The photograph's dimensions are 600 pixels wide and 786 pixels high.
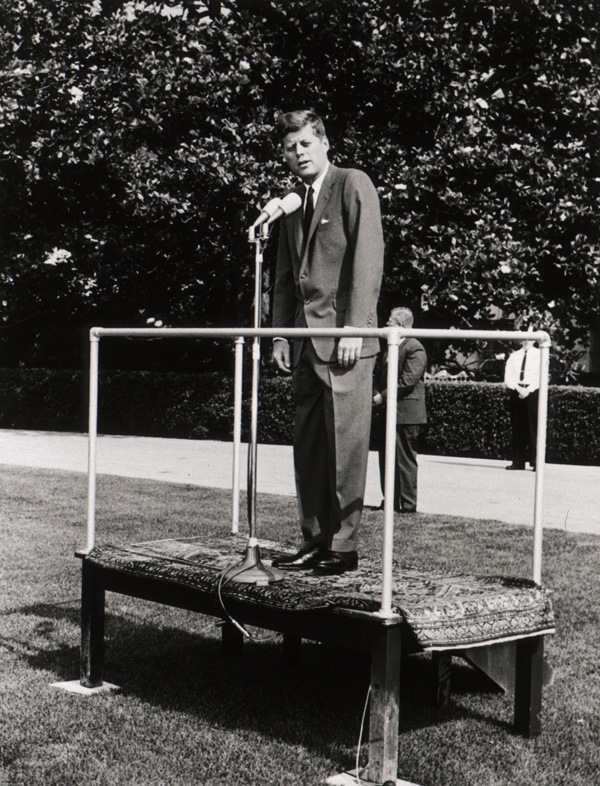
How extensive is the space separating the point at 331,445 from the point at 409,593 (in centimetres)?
75

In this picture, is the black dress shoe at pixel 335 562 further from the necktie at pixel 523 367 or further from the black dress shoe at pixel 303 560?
the necktie at pixel 523 367

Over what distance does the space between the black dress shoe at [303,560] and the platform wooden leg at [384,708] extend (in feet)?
3.20

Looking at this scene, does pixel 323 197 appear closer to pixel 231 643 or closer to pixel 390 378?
pixel 390 378

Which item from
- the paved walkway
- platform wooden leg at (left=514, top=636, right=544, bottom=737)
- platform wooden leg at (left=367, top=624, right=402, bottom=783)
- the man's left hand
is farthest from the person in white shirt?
platform wooden leg at (left=367, top=624, right=402, bottom=783)

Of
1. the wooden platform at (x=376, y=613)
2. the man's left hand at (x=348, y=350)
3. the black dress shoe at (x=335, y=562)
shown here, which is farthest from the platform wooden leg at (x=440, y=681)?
the man's left hand at (x=348, y=350)

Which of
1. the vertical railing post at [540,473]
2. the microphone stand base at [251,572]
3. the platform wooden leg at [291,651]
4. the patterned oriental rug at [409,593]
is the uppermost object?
the vertical railing post at [540,473]

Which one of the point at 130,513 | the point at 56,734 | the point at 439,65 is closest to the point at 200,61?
the point at 439,65

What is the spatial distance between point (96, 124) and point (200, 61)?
233 centimetres

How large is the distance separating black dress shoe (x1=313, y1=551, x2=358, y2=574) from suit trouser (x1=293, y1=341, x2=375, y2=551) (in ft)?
0.08

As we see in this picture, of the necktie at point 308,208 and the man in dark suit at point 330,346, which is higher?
the necktie at point 308,208

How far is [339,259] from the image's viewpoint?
195 inches

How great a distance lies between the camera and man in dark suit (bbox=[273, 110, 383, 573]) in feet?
15.8

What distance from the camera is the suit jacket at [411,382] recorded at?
10734 mm

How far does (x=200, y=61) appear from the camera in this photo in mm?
18234
